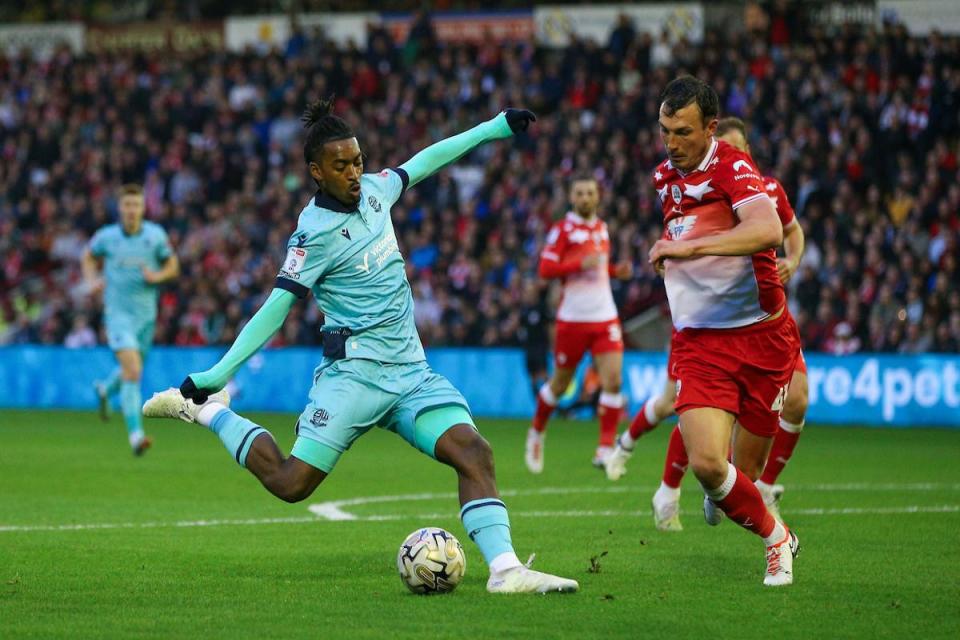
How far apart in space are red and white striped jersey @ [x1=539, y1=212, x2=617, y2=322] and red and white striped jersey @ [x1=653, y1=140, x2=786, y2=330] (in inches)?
270

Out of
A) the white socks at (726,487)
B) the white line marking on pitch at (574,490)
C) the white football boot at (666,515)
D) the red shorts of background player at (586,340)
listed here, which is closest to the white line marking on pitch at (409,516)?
the white line marking on pitch at (574,490)

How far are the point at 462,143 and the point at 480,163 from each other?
70.6 feet

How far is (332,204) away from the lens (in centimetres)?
779

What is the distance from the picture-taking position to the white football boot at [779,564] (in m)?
7.82

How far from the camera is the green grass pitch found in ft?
22.3

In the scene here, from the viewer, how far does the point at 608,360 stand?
15.2m

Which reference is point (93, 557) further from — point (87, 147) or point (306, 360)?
point (87, 147)

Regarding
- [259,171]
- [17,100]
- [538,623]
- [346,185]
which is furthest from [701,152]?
[17,100]

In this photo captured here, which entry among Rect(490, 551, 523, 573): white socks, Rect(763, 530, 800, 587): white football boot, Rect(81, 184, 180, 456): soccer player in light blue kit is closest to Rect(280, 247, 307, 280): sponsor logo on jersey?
Rect(490, 551, 523, 573): white socks

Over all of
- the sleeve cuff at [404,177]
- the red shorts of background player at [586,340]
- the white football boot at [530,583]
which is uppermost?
the sleeve cuff at [404,177]

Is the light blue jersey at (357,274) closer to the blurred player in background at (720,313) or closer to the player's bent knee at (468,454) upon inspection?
the player's bent knee at (468,454)

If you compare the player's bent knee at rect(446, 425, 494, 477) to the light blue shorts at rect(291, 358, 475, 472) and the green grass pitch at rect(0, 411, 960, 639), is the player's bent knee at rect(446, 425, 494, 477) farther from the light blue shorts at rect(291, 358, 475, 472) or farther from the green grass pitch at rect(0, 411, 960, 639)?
the green grass pitch at rect(0, 411, 960, 639)

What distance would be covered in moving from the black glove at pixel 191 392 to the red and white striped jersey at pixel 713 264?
8.28ft

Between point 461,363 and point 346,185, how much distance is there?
1675 centimetres
